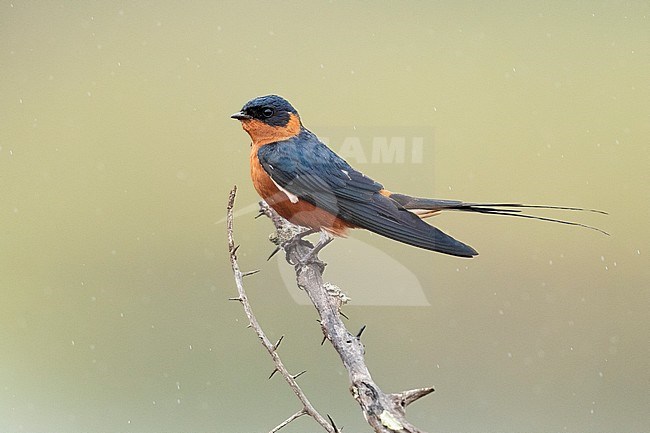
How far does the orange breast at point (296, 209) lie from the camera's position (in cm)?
157

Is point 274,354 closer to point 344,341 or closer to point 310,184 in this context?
point 344,341

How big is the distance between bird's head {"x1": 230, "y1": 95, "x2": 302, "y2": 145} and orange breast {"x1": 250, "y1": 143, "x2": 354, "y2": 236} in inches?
1.9

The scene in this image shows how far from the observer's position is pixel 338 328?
4.31ft

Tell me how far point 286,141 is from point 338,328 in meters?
0.48

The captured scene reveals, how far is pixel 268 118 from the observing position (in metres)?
1.61

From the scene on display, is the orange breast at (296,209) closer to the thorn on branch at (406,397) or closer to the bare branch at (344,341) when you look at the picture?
the bare branch at (344,341)

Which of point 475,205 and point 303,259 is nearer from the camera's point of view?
point 475,205

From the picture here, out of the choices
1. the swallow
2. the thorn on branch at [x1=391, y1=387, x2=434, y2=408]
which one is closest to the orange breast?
the swallow

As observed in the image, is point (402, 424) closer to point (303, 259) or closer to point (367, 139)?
point (303, 259)

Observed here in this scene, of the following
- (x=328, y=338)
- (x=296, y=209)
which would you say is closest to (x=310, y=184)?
(x=296, y=209)

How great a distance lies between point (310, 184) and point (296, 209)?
0.19ft

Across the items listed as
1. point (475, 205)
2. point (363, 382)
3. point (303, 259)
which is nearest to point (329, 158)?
point (303, 259)

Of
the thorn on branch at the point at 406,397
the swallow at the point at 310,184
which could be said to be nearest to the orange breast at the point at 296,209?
the swallow at the point at 310,184

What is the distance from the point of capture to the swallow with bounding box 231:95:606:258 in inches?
59.7
